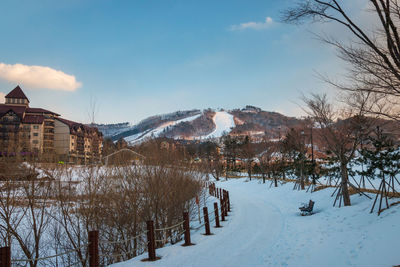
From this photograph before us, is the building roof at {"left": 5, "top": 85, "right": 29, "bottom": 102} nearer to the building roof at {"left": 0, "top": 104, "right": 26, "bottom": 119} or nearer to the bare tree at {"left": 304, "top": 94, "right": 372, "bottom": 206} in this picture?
the building roof at {"left": 0, "top": 104, "right": 26, "bottom": 119}

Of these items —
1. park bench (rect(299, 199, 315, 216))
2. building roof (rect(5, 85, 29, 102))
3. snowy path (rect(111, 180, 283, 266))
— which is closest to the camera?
snowy path (rect(111, 180, 283, 266))

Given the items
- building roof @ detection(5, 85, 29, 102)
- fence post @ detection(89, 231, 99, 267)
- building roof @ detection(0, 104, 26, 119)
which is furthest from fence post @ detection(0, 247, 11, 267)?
building roof @ detection(5, 85, 29, 102)

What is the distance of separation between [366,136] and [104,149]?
38.6ft

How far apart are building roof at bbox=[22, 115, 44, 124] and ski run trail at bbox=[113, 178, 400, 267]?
60.6 m

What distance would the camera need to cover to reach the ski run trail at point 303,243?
644 cm

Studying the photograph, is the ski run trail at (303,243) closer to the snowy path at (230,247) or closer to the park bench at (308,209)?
the snowy path at (230,247)

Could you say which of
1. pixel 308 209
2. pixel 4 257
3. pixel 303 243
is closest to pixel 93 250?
pixel 4 257

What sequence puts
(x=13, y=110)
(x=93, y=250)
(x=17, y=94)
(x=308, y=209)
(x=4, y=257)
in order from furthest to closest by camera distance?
(x=17, y=94) → (x=13, y=110) → (x=308, y=209) → (x=93, y=250) → (x=4, y=257)

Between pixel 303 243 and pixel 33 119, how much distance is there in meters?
Answer: 65.5

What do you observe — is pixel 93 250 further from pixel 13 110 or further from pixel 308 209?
pixel 13 110

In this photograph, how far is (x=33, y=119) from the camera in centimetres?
5956

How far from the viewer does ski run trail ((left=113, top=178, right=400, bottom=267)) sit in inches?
254

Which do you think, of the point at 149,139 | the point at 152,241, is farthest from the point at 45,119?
the point at 152,241

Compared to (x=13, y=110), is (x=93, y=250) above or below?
below
